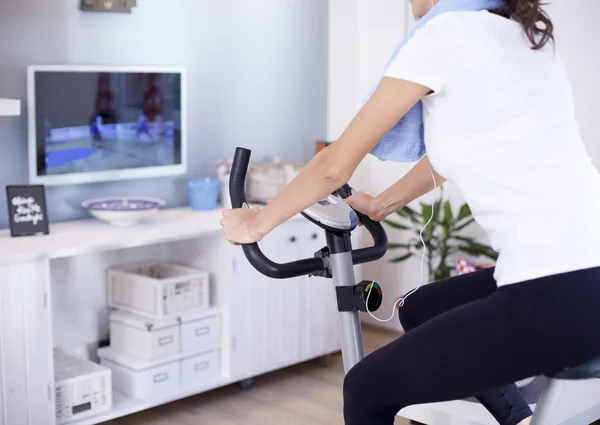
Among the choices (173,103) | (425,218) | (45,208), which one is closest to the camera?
(45,208)

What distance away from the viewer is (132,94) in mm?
3400

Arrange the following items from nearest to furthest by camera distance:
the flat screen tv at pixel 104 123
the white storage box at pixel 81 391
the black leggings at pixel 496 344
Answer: the black leggings at pixel 496 344
the white storage box at pixel 81 391
the flat screen tv at pixel 104 123

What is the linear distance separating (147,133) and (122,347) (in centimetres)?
88

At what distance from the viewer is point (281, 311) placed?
352 centimetres

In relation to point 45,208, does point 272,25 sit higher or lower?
higher

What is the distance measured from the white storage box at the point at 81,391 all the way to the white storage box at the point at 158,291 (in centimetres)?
31

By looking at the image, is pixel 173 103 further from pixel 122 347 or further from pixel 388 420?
pixel 388 420

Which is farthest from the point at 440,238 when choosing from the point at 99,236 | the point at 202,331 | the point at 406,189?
the point at 406,189

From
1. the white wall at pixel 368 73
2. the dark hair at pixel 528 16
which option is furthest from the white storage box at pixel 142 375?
the dark hair at pixel 528 16

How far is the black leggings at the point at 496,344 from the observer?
1.35 metres

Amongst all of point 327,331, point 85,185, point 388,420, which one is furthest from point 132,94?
point 388,420

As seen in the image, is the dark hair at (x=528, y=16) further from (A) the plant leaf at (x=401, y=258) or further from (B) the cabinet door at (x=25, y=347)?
(A) the plant leaf at (x=401, y=258)

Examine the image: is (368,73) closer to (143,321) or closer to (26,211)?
(143,321)

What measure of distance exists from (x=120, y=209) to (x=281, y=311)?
81cm
